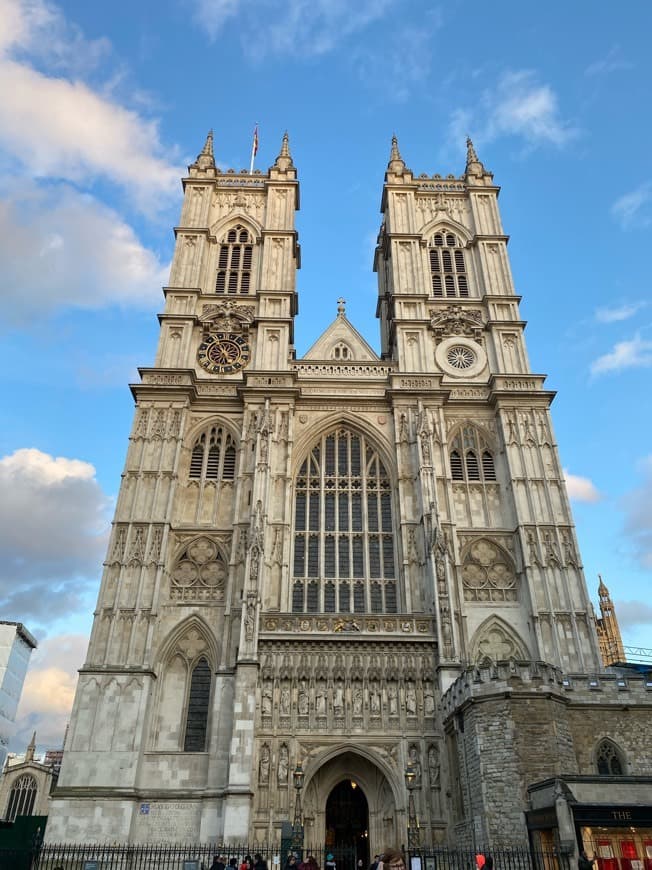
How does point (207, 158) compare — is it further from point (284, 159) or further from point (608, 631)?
point (608, 631)

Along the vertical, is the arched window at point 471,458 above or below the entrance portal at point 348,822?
above

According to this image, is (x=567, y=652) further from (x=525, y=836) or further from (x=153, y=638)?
(x=153, y=638)

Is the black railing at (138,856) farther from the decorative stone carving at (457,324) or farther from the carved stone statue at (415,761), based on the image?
the decorative stone carving at (457,324)

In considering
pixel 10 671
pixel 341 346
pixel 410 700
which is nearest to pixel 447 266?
pixel 341 346

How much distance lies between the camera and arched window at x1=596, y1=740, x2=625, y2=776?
60.7ft

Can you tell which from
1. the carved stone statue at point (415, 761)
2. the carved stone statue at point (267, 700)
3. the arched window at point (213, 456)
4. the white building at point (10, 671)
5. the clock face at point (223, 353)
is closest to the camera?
the carved stone statue at point (415, 761)

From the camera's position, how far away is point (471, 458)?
29.5 m

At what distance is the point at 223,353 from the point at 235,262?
6.28m

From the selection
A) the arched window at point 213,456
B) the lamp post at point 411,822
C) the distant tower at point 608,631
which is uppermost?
the distant tower at point 608,631

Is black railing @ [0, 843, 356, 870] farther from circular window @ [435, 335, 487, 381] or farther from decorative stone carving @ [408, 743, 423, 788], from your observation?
circular window @ [435, 335, 487, 381]

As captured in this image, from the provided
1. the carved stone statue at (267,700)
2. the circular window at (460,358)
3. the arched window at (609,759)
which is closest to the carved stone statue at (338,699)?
the carved stone statue at (267,700)

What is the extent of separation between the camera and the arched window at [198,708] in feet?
74.9

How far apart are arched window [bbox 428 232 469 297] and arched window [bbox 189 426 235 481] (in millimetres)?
13238

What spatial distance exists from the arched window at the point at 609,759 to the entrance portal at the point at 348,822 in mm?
7764
